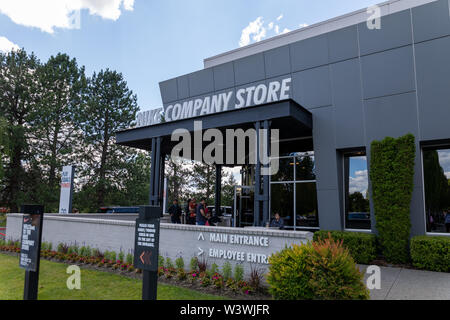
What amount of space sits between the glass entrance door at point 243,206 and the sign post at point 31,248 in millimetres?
11808

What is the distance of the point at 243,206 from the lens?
56.1 ft

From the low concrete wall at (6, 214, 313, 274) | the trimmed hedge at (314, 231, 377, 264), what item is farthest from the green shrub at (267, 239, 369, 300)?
the trimmed hedge at (314, 231, 377, 264)

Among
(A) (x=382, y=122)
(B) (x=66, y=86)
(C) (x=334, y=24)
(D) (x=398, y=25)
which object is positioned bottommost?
(A) (x=382, y=122)

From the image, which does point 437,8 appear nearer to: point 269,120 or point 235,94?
point 269,120

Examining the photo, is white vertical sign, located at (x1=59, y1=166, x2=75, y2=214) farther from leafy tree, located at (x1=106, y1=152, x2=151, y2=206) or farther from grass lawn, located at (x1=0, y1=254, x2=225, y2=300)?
leafy tree, located at (x1=106, y1=152, x2=151, y2=206)

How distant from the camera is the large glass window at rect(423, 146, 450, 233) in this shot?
9875 millimetres

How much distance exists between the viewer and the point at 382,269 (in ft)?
28.1

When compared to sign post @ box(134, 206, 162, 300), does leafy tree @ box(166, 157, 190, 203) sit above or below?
above

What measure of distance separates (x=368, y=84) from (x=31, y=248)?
10996mm

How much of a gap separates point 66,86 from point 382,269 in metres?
29.9

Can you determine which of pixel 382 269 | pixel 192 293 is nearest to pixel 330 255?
pixel 192 293

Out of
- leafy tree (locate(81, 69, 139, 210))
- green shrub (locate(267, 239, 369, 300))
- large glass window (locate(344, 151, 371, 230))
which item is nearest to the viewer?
green shrub (locate(267, 239, 369, 300))

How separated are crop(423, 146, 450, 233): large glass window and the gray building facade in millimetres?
313

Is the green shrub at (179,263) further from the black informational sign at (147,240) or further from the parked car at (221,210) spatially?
the parked car at (221,210)
